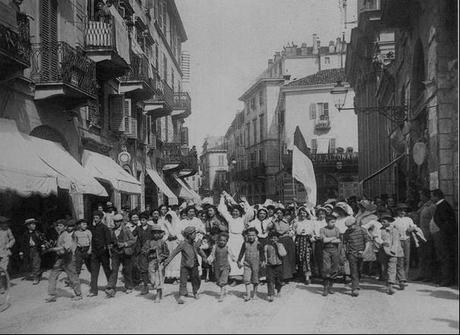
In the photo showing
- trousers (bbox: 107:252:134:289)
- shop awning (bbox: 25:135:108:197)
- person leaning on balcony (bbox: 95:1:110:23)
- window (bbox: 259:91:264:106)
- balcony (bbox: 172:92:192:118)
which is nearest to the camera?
trousers (bbox: 107:252:134:289)

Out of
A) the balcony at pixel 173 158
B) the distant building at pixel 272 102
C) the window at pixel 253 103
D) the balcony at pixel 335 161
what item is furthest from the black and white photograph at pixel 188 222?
the window at pixel 253 103

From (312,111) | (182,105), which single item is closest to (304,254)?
(182,105)

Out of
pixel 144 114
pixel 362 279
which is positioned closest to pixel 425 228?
pixel 362 279

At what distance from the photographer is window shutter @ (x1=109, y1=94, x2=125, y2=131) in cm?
2085

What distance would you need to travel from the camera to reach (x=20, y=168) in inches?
443

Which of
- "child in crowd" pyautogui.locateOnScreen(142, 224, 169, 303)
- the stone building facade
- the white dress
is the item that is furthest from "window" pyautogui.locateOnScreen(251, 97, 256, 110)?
"child in crowd" pyautogui.locateOnScreen(142, 224, 169, 303)

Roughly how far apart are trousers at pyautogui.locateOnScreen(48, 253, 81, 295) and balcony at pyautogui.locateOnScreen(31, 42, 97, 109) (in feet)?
18.5

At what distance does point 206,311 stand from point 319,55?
47.0m

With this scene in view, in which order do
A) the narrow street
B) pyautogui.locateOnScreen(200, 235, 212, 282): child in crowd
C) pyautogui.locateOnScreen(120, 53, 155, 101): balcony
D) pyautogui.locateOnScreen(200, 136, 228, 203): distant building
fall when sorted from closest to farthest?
the narrow street → pyautogui.locateOnScreen(200, 235, 212, 282): child in crowd → pyautogui.locateOnScreen(120, 53, 155, 101): balcony → pyautogui.locateOnScreen(200, 136, 228, 203): distant building

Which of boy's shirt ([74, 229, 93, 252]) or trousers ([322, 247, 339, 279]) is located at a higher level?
boy's shirt ([74, 229, 93, 252])

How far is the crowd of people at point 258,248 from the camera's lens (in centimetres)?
986

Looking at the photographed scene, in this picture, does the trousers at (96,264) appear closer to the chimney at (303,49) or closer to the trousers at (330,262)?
the trousers at (330,262)

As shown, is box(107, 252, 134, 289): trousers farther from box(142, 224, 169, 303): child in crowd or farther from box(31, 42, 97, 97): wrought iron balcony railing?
box(31, 42, 97, 97): wrought iron balcony railing

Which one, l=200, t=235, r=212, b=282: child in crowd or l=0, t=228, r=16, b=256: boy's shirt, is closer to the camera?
l=0, t=228, r=16, b=256: boy's shirt
